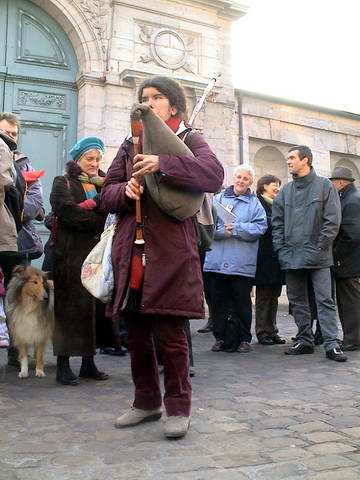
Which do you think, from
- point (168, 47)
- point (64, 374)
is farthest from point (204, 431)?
point (168, 47)

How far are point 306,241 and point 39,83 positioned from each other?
20.8ft

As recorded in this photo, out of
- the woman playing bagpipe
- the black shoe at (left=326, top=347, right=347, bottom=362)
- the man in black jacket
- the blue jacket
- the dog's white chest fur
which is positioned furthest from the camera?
the blue jacket

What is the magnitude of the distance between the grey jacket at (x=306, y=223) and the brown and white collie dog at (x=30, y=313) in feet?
8.88

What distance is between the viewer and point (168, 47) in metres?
10.9

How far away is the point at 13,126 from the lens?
5129 millimetres

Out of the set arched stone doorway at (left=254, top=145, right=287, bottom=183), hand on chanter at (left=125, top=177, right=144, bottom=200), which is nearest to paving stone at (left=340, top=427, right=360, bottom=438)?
hand on chanter at (left=125, top=177, right=144, bottom=200)

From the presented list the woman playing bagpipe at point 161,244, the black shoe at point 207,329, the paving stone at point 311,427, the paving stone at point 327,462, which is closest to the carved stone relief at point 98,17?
the black shoe at point 207,329

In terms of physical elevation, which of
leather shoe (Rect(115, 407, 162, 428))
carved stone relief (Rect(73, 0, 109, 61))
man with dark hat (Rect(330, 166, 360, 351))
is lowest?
leather shoe (Rect(115, 407, 162, 428))

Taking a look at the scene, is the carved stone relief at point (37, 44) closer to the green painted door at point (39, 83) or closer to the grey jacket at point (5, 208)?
the green painted door at point (39, 83)

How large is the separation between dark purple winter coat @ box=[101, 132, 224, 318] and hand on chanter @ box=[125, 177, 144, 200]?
0.30 feet

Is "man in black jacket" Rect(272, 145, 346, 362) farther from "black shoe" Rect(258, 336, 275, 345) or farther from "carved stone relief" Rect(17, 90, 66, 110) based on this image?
"carved stone relief" Rect(17, 90, 66, 110)

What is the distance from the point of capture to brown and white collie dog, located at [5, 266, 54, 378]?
467 cm

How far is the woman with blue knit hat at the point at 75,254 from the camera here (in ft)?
14.7

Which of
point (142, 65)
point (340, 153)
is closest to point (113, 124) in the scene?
point (142, 65)
